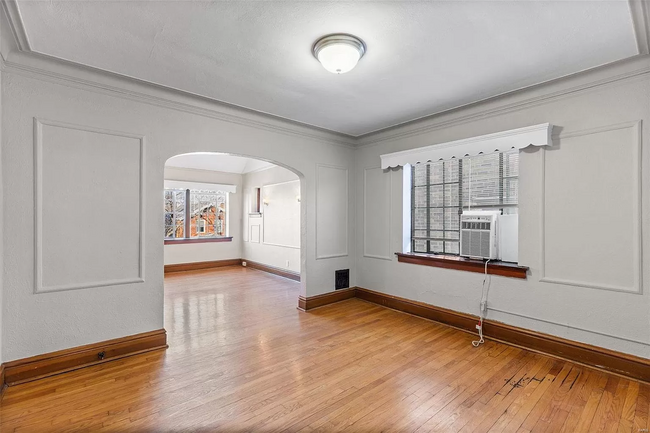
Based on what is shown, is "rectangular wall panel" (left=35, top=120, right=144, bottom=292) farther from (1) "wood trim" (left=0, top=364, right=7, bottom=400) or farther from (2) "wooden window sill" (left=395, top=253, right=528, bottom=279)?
(2) "wooden window sill" (left=395, top=253, right=528, bottom=279)

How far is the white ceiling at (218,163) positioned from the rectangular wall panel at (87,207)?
170 inches

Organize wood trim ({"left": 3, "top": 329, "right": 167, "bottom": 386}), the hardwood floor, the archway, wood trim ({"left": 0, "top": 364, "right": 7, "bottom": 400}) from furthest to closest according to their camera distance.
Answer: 1. the archway
2. wood trim ({"left": 3, "top": 329, "right": 167, "bottom": 386})
3. wood trim ({"left": 0, "top": 364, "right": 7, "bottom": 400})
4. the hardwood floor

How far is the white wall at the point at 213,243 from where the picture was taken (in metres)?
7.59

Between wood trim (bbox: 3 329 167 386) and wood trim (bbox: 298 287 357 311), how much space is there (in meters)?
A: 1.88

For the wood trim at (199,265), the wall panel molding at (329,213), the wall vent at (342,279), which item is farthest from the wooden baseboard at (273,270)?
the wall panel molding at (329,213)

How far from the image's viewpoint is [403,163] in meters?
4.34

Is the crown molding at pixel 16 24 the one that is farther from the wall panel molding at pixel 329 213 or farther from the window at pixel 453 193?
the window at pixel 453 193

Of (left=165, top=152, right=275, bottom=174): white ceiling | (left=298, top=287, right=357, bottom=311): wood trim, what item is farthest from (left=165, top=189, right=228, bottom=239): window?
(left=298, top=287, right=357, bottom=311): wood trim

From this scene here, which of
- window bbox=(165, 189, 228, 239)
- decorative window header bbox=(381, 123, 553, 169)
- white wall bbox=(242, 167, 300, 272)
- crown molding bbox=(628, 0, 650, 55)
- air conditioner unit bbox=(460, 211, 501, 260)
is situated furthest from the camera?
window bbox=(165, 189, 228, 239)

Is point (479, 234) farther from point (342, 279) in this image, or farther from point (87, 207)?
point (87, 207)

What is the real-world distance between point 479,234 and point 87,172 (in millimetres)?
4092

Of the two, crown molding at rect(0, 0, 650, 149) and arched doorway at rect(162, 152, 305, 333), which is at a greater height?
crown molding at rect(0, 0, 650, 149)

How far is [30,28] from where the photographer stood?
2.12 m

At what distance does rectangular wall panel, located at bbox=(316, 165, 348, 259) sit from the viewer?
4.75 m
